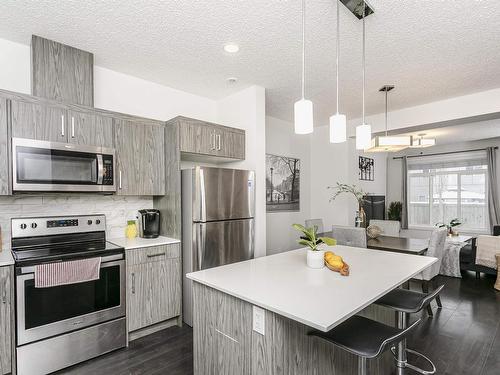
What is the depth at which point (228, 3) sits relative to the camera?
1962 mm

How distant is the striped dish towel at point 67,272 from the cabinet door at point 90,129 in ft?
3.52

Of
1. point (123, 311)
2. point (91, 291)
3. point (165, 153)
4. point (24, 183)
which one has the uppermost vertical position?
point (165, 153)

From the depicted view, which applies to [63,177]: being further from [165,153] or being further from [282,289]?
[282,289]

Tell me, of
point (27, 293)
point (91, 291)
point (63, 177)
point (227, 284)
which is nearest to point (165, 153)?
point (63, 177)

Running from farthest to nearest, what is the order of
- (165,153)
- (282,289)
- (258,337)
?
(165,153), (282,289), (258,337)

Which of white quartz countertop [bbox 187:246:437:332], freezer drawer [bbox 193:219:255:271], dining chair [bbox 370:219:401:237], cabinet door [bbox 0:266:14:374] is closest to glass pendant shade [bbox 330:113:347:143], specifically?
white quartz countertop [bbox 187:246:437:332]

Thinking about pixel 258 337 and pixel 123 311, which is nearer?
pixel 258 337

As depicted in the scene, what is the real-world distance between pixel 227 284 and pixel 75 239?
1.77 meters

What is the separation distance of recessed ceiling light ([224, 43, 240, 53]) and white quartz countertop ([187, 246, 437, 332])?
6.24 ft

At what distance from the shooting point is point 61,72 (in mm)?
2518

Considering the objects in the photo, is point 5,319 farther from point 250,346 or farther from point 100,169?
point 250,346

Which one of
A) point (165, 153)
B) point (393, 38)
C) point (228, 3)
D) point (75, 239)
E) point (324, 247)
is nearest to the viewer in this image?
point (228, 3)

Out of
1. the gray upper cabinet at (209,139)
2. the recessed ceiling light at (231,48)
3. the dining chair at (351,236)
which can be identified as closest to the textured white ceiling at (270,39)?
the recessed ceiling light at (231,48)

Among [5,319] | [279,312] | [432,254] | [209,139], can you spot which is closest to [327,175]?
[432,254]
